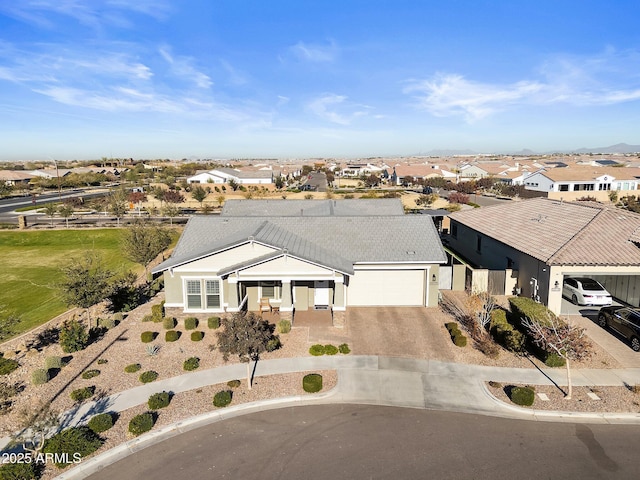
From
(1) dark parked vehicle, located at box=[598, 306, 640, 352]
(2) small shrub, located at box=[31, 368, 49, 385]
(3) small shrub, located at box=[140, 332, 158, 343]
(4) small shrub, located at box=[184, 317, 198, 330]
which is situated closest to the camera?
(2) small shrub, located at box=[31, 368, 49, 385]

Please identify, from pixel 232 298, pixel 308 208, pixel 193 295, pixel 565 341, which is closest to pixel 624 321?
pixel 565 341

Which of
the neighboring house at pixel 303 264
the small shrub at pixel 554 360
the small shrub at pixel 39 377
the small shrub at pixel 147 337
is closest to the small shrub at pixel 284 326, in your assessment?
the neighboring house at pixel 303 264

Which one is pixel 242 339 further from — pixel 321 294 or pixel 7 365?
pixel 7 365

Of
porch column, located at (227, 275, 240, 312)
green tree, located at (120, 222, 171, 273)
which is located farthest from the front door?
green tree, located at (120, 222, 171, 273)

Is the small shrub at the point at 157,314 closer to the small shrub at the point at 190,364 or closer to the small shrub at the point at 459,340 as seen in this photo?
the small shrub at the point at 190,364

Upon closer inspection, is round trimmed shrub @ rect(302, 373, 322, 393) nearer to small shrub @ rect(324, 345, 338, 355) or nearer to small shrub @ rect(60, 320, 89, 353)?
small shrub @ rect(324, 345, 338, 355)

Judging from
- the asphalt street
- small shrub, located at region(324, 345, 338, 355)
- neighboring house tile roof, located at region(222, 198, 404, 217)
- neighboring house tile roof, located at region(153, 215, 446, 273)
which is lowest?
the asphalt street

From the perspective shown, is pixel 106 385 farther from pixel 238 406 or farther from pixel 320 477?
pixel 320 477
